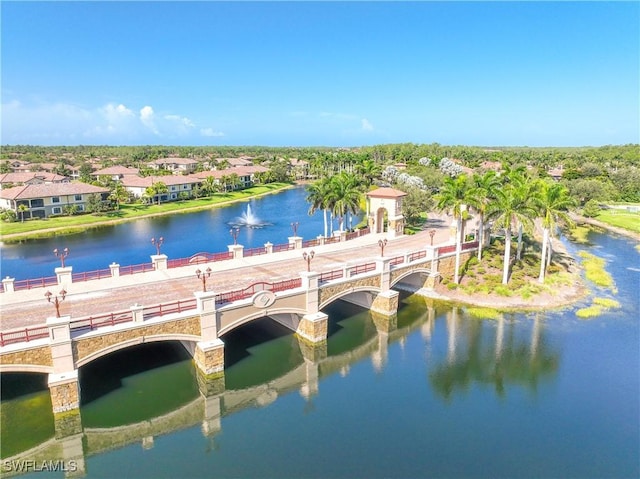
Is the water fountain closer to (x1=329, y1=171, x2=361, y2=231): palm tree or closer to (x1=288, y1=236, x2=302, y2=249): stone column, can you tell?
(x1=329, y1=171, x2=361, y2=231): palm tree

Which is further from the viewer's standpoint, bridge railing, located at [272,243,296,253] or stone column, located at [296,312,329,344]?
bridge railing, located at [272,243,296,253]

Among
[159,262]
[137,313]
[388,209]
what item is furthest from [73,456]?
[388,209]

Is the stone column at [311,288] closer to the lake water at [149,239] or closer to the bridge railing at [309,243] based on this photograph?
the bridge railing at [309,243]

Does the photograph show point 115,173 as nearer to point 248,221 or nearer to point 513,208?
point 248,221

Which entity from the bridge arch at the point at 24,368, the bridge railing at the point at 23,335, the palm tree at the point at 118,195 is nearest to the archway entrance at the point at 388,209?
the bridge railing at the point at 23,335

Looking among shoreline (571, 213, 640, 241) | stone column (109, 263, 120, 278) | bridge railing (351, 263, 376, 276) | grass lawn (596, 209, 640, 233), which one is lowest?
shoreline (571, 213, 640, 241)

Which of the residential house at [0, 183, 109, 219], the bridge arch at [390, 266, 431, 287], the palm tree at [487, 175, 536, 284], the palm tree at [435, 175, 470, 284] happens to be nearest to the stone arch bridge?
the bridge arch at [390, 266, 431, 287]
